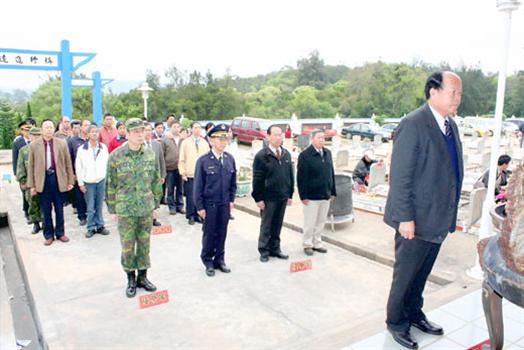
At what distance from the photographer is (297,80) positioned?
65000 mm

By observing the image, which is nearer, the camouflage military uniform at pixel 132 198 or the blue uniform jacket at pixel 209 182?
the camouflage military uniform at pixel 132 198

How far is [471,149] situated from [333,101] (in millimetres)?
31568

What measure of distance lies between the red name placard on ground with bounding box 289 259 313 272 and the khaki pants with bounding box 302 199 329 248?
50 centimetres

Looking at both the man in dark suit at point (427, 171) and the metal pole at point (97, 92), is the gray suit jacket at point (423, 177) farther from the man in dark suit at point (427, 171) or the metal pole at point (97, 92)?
the metal pole at point (97, 92)

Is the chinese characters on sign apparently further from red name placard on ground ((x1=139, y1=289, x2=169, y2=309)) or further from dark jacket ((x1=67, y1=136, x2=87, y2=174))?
red name placard on ground ((x1=139, y1=289, x2=169, y2=309))

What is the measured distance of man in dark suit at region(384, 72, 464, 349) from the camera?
2.91m

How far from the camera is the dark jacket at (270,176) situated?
5.27 meters

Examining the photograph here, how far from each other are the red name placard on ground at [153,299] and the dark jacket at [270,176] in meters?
1.61

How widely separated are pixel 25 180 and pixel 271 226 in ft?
11.8

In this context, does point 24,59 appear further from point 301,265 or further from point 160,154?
point 301,265

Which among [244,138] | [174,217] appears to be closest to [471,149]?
[244,138]

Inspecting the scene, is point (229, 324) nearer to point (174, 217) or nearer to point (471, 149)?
point (174, 217)

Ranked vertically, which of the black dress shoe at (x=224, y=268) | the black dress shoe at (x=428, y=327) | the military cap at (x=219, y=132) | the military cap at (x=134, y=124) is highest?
the military cap at (x=134, y=124)

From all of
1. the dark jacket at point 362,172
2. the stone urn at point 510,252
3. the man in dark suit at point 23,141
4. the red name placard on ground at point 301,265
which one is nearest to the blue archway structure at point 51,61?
the man in dark suit at point 23,141
